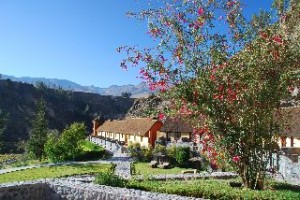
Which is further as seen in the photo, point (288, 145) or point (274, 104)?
point (288, 145)

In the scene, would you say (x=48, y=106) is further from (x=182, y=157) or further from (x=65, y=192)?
(x=65, y=192)

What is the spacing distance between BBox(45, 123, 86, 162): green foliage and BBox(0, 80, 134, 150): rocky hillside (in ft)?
244

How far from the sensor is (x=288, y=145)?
1642 inches

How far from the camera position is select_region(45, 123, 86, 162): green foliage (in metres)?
48.0

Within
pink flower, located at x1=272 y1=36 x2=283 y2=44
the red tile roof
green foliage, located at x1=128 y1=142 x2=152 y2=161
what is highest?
pink flower, located at x1=272 y1=36 x2=283 y2=44

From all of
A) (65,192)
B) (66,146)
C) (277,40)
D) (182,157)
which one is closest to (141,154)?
(182,157)

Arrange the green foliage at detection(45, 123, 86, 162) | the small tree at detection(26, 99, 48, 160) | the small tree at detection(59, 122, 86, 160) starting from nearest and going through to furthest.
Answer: the green foliage at detection(45, 123, 86, 162), the small tree at detection(59, 122, 86, 160), the small tree at detection(26, 99, 48, 160)

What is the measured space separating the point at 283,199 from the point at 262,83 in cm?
532

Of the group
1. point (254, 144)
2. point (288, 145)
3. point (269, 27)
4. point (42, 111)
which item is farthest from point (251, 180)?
point (42, 111)

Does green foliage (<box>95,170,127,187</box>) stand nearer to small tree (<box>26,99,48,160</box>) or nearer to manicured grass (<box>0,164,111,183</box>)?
manicured grass (<box>0,164,111,183</box>)

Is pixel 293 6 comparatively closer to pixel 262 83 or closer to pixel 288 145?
pixel 262 83

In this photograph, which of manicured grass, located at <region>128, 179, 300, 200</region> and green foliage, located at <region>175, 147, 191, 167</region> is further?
green foliage, located at <region>175, 147, 191, 167</region>

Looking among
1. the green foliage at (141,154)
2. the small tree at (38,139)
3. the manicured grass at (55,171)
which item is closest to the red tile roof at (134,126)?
the small tree at (38,139)

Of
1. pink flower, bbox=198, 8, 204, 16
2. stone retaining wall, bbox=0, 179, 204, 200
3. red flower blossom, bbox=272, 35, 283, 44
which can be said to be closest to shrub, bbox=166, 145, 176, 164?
pink flower, bbox=198, 8, 204, 16
